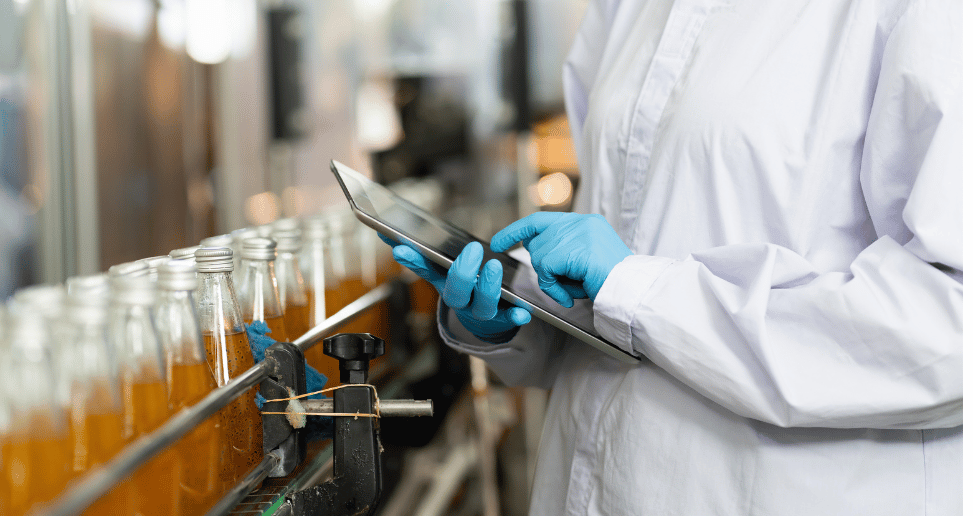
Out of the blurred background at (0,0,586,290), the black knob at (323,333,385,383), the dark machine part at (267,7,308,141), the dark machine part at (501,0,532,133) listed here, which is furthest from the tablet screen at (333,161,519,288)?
the dark machine part at (501,0,532,133)

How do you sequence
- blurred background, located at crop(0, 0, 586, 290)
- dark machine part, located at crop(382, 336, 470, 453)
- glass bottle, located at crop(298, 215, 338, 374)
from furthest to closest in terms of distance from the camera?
dark machine part, located at crop(382, 336, 470, 453) < blurred background, located at crop(0, 0, 586, 290) < glass bottle, located at crop(298, 215, 338, 374)

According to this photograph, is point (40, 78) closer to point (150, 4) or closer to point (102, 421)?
point (150, 4)

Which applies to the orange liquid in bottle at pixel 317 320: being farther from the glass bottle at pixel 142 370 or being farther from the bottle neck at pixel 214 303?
the glass bottle at pixel 142 370

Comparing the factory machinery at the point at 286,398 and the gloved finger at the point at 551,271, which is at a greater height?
the gloved finger at the point at 551,271

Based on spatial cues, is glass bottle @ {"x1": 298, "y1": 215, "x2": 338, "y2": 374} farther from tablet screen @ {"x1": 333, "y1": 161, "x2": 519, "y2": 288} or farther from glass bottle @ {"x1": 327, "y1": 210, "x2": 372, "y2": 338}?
tablet screen @ {"x1": 333, "y1": 161, "x2": 519, "y2": 288}

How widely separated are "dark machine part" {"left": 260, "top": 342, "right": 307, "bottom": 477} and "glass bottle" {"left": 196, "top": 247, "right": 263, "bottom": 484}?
2cm

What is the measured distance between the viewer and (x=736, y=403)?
78 centimetres

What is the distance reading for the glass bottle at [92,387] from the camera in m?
0.55

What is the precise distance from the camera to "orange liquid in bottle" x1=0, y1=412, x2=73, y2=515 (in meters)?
0.50

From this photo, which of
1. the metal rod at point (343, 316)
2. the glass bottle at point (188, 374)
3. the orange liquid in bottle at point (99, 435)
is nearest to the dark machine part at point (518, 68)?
the metal rod at point (343, 316)

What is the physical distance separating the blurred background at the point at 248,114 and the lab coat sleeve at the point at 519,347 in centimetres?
79

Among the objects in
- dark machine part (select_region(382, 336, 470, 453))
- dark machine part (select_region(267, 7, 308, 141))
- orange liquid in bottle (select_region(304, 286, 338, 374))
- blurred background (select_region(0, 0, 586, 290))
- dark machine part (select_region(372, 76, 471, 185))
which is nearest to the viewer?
orange liquid in bottle (select_region(304, 286, 338, 374))

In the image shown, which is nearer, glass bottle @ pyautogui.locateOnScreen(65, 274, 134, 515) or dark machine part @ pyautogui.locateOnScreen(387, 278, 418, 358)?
glass bottle @ pyautogui.locateOnScreen(65, 274, 134, 515)

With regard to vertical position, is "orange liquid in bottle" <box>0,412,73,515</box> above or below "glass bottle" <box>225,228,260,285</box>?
below
